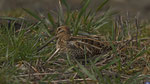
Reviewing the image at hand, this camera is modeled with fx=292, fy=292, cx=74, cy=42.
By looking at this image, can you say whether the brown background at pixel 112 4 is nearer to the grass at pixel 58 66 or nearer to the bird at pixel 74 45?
the grass at pixel 58 66

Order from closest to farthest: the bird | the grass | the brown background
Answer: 1. the grass
2. the bird
3. the brown background

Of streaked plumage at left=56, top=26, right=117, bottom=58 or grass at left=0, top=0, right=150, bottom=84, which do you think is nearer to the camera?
grass at left=0, top=0, right=150, bottom=84

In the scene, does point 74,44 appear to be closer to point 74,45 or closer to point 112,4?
point 74,45

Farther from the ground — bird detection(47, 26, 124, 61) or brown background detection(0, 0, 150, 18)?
brown background detection(0, 0, 150, 18)

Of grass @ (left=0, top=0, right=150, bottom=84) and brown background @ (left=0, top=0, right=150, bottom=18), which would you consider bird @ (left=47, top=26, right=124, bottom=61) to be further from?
brown background @ (left=0, top=0, right=150, bottom=18)

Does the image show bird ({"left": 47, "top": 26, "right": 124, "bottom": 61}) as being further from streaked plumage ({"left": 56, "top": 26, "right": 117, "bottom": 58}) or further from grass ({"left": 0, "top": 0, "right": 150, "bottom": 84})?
grass ({"left": 0, "top": 0, "right": 150, "bottom": 84})

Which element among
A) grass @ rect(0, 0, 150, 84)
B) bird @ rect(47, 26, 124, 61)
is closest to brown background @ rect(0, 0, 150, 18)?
grass @ rect(0, 0, 150, 84)

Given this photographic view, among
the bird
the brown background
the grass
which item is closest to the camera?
the grass

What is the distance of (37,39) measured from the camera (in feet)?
14.4

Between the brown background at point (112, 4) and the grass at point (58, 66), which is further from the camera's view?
the brown background at point (112, 4)

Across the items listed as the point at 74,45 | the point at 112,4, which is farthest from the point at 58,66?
the point at 112,4

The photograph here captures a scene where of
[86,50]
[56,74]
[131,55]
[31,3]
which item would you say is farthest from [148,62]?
[31,3]

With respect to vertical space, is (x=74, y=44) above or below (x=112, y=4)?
below

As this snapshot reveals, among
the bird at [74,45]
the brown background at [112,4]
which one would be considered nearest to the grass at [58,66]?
the bird at [74,45]
